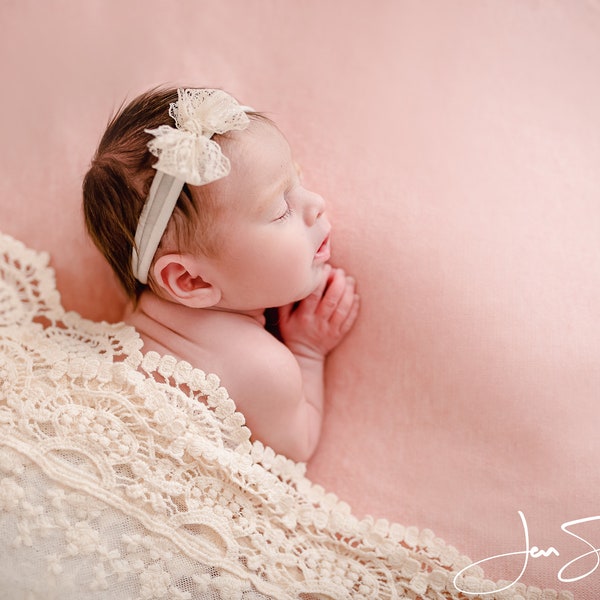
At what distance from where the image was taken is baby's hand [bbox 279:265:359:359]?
1.37 metres

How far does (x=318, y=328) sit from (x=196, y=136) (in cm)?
47

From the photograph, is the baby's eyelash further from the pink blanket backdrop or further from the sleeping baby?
the pink blanket backdrop

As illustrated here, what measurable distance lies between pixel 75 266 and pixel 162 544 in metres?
0.63

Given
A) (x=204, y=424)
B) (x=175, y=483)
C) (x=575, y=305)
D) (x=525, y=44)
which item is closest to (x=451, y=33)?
(x=525, y=44)

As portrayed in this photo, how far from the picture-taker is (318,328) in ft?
4.55

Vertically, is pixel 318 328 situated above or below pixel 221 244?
below

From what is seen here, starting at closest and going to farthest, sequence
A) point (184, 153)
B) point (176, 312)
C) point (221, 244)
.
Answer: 1. point (184, 153)
2. point (221, 244)
3. point (176, 312)

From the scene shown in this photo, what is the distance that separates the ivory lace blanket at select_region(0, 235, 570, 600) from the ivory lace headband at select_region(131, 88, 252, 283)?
0.73ft

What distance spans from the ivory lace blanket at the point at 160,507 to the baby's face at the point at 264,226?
190 mm

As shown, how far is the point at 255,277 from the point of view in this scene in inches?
49.1

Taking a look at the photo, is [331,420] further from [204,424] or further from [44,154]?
[44,154]

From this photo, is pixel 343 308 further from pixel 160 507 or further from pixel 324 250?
pixel 160 507
